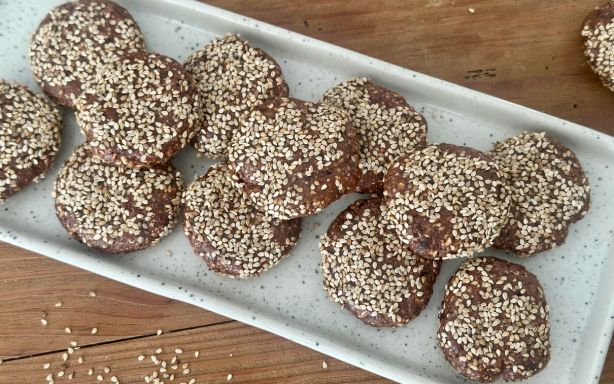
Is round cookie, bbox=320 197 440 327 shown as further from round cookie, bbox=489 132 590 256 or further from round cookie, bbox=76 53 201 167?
round cookie, bbox=76 53 201 167

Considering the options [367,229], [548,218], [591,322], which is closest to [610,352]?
[591,322]

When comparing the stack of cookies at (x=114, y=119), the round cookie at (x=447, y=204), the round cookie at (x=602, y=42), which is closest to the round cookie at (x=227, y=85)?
the stack of cookies at (x=114, y=119)

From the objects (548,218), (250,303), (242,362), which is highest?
(548,218)

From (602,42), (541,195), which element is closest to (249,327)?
(541,195)

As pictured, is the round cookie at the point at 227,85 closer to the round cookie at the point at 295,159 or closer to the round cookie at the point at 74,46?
the round cookie at the point at 295,159

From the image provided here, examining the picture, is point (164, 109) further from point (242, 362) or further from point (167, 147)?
point (242, 362)

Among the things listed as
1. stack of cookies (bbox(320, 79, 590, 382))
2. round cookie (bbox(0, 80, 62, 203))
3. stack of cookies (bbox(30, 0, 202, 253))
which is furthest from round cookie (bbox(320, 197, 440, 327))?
round cookie (bbox(0, 80, 62, 203))
